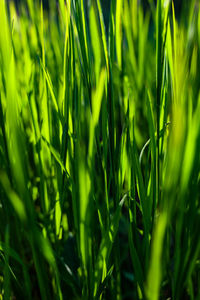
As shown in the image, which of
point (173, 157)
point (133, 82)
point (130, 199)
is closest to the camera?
point (173, 157)

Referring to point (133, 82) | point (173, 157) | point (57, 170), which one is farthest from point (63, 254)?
point (133, 82)

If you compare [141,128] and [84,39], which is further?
[141,128]

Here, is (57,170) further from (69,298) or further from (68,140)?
(69,298)

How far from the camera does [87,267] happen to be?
0.96 ft

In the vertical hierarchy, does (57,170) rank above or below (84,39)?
below

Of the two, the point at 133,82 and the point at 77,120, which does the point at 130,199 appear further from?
the point at 133,82

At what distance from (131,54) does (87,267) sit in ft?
1.85

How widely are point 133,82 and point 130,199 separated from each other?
0.43 m

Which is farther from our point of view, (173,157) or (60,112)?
(60,112)

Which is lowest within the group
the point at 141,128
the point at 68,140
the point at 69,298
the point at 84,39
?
the point at 69,298

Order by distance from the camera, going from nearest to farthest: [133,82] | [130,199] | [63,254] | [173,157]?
→ 1. [173,157]
2. [130,199]
3. [63,254]
4. [133,82]

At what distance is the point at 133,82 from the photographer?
707 millimetres

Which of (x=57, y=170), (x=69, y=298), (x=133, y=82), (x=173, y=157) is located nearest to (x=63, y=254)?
(x=69, y=298)

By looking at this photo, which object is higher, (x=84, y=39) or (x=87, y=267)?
(x=84, y=39)
